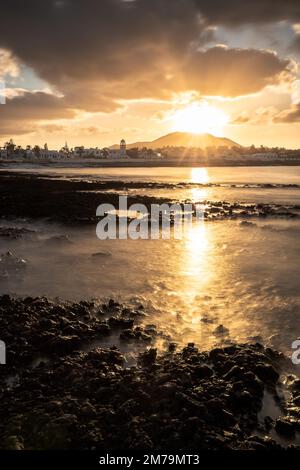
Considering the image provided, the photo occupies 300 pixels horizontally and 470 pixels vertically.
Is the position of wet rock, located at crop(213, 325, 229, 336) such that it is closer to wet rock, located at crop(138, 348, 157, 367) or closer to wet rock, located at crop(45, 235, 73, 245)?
wet rock, located at crop(138, 348, 157, 367)

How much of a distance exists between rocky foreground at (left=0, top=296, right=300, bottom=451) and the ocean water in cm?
120

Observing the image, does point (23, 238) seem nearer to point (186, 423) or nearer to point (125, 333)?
point (125, 333)

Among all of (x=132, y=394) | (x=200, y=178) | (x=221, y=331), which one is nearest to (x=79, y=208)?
(x=221, y=331)

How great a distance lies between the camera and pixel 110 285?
14.0m

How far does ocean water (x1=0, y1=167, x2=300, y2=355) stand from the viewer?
1062 cm

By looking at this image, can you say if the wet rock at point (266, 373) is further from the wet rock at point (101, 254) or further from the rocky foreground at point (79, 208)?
the rocky foreground at point (79, 208)

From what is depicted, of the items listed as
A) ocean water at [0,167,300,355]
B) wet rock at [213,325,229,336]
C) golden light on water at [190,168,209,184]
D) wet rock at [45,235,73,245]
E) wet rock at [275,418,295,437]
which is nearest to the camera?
wet rock at [275,418,295,437]

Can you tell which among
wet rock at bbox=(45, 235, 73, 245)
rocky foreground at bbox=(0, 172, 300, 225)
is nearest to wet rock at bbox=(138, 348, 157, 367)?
wet rock at bbox=(45, 235, 73, 245)

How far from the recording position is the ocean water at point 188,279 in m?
10.6

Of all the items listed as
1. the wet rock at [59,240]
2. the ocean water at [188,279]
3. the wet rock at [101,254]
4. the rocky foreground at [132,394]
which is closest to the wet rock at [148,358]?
the rocky foreground at [132,394]

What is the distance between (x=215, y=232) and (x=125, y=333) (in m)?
16.4

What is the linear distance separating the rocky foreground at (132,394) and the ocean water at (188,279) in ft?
3.93
